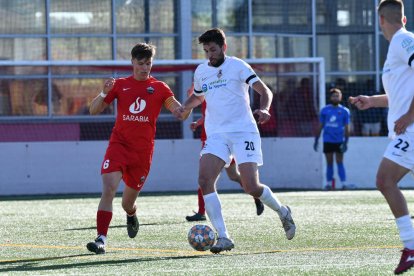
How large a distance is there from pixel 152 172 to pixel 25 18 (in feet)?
18.4

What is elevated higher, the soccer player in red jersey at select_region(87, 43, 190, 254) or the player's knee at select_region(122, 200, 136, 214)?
the soccer player in red jersey at select_region(87, 43, 190, 254)

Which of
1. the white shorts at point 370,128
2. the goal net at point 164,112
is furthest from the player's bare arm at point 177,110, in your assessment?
the white shorts at point 370,128

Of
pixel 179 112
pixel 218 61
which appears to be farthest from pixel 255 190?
pixel 218 61

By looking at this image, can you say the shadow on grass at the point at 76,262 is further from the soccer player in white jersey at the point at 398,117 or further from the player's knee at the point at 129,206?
the soccer player in white jersey at the point at 398,117

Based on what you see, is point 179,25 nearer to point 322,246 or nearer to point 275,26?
point 275,26

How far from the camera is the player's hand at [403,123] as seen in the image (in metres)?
7.99

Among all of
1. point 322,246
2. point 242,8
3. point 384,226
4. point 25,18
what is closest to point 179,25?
point 242,8

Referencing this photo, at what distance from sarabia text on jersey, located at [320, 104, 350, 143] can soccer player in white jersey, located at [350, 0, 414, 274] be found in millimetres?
14189

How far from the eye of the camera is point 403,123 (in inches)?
315

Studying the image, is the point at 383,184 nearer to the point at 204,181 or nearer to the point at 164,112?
the point at 204,181

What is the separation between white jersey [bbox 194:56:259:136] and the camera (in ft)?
33.3

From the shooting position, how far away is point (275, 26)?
26344mm

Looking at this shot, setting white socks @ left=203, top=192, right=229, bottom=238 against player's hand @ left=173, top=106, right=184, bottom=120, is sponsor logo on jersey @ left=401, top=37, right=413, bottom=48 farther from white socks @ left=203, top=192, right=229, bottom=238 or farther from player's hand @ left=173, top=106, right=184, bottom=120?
player's hand @ left=173, top=106, right=184, bottom=120

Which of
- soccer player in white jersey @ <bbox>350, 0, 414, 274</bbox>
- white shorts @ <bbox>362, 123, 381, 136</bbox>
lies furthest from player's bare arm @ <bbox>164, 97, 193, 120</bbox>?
white shorts @ <bbox>362, 123, 381, 136</bbox>
